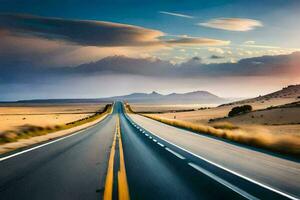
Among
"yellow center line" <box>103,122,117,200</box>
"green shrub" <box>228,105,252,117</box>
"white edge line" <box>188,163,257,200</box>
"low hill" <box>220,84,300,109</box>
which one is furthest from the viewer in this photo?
"low hill" <box>220,84,300,109</box>

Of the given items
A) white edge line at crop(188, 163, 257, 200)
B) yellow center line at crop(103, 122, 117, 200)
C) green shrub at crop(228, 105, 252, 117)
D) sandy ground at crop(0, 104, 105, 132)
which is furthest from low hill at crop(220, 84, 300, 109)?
yellow center line at crop(103, 122, 117, 200)

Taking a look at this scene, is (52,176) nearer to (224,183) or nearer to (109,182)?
(109,182)

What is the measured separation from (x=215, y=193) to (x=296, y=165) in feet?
17.3

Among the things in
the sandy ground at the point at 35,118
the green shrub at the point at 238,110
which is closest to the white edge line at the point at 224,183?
the sandy ground at the point at 35,118

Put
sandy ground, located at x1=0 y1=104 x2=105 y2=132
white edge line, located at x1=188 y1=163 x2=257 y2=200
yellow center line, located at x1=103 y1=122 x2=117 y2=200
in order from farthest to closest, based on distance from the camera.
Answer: sandy ground, located at x1=0 y1=104 x2=105 y2=132
white edge line, located at x1=188 y1=163 x2=257 y2=200
yellow center line, located at x1=103 y1=122 x2=117 y2=200

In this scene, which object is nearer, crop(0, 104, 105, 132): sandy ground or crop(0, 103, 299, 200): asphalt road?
crop(0, 103, 299, 200): asphalt road

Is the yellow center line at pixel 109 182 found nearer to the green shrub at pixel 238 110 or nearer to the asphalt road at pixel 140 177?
the asphalt road at pixel 140 177

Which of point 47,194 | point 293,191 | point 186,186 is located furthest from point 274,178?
point 47,194

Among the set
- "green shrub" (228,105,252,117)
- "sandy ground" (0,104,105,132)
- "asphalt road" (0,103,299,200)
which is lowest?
"sandy ground" (0,104,105,132)

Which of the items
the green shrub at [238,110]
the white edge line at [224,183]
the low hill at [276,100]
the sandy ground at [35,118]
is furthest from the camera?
the low hill at [276,100]

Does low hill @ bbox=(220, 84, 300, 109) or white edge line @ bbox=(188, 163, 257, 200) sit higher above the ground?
low hill @ bbox=(220, 84, 300, 109)

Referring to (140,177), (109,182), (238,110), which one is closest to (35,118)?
(238,110)

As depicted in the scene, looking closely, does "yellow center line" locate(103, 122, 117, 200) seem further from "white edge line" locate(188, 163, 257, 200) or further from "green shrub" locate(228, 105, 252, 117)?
"green shrub" locate(228, 105, 252, 117)

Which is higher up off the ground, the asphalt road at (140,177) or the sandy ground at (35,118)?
the asphalt road at (140,177)
